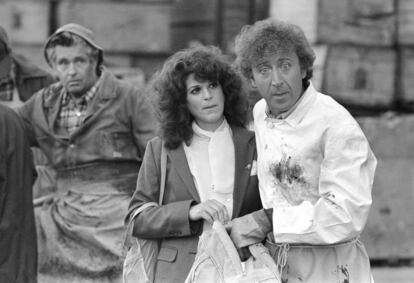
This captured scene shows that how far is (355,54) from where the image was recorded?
9227 mm

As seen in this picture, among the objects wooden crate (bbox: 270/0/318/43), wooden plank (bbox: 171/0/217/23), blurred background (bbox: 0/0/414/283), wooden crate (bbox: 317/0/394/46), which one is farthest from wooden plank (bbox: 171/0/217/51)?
wooden crate (bbox: 317/0/394/46)

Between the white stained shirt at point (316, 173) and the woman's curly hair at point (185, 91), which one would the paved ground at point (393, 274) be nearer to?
the woman's curly hair at point (185, 91)

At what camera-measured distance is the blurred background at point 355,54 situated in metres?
9.11

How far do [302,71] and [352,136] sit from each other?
0.43 meters

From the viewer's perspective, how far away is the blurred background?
359 inches

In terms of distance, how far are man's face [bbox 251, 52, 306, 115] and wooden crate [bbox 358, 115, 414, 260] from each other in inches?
192

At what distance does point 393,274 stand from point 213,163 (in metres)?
4.69

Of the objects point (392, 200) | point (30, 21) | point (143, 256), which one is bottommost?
point (392, 200)

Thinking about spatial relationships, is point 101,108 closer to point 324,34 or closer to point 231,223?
point 231,223

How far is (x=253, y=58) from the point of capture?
4508 mm

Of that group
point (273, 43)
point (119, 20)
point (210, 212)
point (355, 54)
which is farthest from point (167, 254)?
point (119, 20)

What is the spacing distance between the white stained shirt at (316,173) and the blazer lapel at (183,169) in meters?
0.34

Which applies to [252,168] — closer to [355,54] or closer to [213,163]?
[213,163]

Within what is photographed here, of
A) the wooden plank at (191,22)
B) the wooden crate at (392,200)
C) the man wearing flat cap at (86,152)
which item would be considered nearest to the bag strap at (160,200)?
the man wearing flat cap at (86,152)
